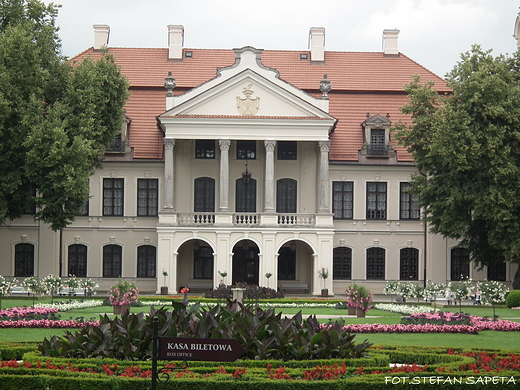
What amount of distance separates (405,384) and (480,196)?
24.7m

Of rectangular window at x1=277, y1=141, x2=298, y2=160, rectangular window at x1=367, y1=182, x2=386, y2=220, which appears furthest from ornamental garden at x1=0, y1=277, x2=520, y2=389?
rectangular window at x1=277, y1=141, x2=298, y2=160

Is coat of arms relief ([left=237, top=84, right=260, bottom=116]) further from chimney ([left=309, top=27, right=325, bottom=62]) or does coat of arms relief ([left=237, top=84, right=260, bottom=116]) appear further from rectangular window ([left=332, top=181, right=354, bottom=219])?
chimney ([left=309, top=27, right=325, bottom=62])

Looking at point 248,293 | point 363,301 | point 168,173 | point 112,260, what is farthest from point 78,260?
point 363,301

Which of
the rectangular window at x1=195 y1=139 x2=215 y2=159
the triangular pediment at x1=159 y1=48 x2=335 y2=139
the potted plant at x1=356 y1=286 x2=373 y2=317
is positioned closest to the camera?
the potted plant at x1=356 y1=286 x2=373 y2=317

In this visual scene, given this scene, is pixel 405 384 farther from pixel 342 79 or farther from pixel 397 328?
pixel 342 79

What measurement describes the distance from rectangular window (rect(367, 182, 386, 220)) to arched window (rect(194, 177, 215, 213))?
8553mm

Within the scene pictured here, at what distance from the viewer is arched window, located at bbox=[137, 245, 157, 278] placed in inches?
1660

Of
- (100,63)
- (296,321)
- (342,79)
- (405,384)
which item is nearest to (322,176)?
(342,79)

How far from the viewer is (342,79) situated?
45875 millimetres

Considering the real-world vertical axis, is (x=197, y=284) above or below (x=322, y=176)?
below

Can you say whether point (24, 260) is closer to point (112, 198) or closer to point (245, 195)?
point (112, 198)

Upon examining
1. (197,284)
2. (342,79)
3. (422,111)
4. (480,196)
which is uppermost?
(342,79)

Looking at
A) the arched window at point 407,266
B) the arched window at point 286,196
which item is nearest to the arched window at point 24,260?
the arched window at point 286,196

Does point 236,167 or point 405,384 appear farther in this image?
point 236,167
